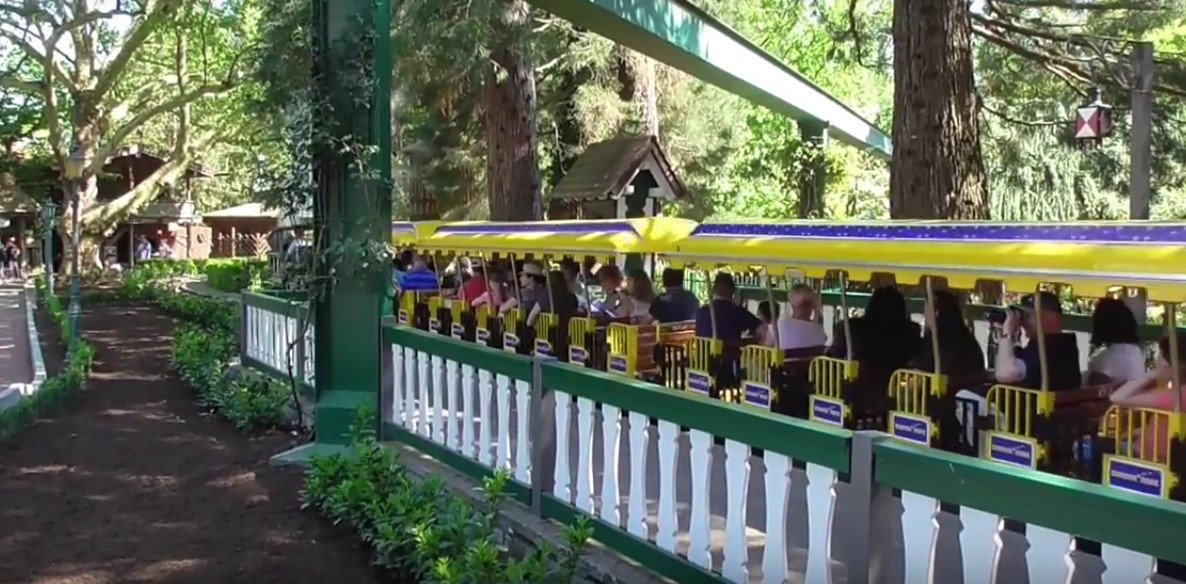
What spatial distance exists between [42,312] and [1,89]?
440 inches

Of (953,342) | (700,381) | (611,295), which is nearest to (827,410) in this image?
(953,342)

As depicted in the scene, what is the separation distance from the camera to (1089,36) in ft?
51.7

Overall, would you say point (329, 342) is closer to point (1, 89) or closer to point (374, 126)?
point (374, 126)

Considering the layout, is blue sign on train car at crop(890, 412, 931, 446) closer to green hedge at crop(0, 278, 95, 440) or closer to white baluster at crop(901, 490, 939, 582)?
white baluster at crop(901, 490, 939, 582)

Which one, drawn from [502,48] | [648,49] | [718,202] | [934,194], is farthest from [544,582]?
[718,202]

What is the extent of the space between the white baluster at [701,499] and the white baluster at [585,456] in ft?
2.97

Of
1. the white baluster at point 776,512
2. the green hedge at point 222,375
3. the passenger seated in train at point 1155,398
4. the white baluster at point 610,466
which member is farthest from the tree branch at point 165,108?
the white baluster at point 776,512

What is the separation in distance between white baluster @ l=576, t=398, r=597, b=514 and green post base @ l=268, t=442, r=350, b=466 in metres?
3.39

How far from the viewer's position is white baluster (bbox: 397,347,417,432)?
8.22 metres

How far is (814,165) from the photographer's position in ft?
58.5

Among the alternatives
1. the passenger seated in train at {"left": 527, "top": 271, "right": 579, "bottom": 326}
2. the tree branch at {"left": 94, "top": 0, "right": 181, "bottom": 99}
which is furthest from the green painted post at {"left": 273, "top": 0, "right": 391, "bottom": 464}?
the tree branch at {"left": 94, "top": 0, "right": 181, "bottom": 99}

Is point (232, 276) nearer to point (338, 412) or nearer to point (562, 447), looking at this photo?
point (338, 412)

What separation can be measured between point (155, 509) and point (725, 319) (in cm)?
462

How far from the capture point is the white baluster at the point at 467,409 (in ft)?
23.6
